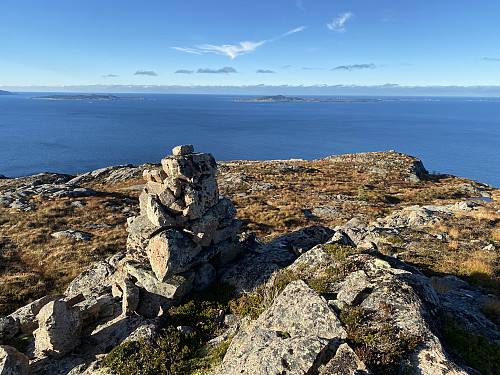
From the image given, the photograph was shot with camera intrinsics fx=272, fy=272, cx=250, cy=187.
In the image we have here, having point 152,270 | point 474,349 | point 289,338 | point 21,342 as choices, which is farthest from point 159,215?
point 474,349

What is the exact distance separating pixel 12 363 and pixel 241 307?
8663mm

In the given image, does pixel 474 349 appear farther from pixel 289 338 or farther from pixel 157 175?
pixel 157 175

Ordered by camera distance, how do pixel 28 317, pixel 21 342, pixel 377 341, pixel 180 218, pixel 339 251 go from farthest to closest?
pixel 180 218 < pixel 28 317 < pixel 339 251 < pixel 21 342 < pixel 377 341

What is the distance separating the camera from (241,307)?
12.8 meters

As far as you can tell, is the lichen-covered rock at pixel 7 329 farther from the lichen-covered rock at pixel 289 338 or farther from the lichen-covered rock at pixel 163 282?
the lichen-covered rock at pixel 289 338

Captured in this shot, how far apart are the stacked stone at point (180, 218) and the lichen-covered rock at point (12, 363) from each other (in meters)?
5.51

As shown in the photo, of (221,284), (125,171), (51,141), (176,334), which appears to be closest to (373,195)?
(221,284)

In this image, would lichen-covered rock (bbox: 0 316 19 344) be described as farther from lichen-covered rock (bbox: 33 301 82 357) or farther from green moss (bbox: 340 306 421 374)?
green moss (bbox: 340 306 421 374)

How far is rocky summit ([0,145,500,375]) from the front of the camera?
8.09 meters

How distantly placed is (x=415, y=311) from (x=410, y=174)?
7993 centimetres

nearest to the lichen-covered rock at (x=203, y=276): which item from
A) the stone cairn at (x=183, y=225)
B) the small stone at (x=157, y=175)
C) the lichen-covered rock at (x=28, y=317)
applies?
the stone cairn at (x=183, y=225)

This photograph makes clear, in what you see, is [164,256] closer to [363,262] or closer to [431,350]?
[363,262]

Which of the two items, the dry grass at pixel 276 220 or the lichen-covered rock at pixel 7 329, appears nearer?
the lichen-covered rock at pixel 7 329

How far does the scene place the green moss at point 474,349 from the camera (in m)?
8.50
